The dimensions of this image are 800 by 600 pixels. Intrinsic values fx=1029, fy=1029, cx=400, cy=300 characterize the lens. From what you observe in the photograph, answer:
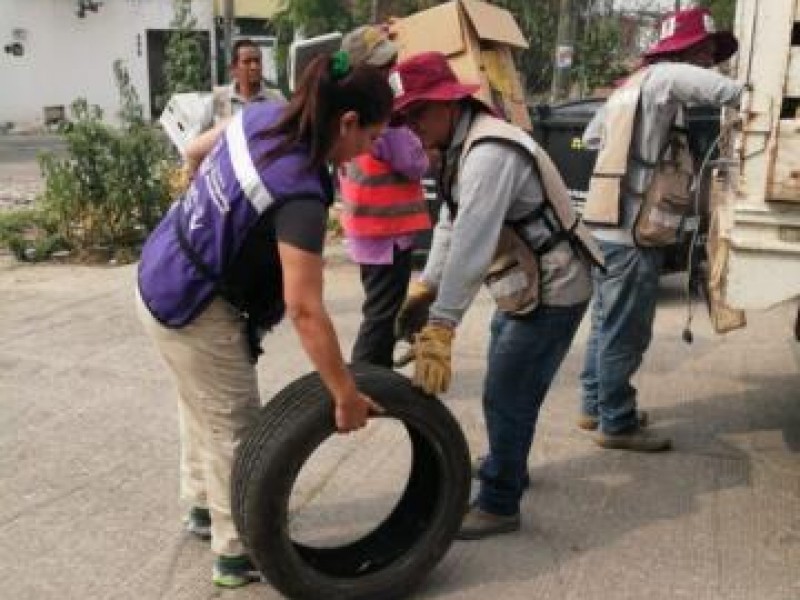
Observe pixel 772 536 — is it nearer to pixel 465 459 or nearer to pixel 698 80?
pixel 465 459

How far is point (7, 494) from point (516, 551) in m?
1.89

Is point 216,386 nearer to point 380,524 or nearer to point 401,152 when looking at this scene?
point 380,524

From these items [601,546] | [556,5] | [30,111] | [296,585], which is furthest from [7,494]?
[30,111]

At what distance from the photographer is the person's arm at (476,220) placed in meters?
3.06

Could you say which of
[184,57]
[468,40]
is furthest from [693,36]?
[184,57]

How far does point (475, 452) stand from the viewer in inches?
171

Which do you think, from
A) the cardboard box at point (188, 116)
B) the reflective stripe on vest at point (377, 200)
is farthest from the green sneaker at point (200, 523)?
the cardboard box at point (188, 116)

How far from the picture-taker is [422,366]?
3.05 m

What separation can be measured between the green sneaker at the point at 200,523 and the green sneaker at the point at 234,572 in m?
0.29

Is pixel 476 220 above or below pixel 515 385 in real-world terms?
above

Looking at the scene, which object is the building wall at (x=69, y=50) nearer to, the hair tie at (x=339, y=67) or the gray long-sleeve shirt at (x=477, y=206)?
the gray long-sleeve shirt at (x=477, y=206)

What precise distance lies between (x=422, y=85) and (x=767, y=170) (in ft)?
3.62

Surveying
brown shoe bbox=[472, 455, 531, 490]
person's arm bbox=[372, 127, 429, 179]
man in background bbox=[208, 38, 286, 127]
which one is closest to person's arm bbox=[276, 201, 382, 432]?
brown shoe bbox=[472, 455, 531, 490]

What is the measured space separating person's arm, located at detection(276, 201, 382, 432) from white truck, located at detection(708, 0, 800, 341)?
1.41 metres
